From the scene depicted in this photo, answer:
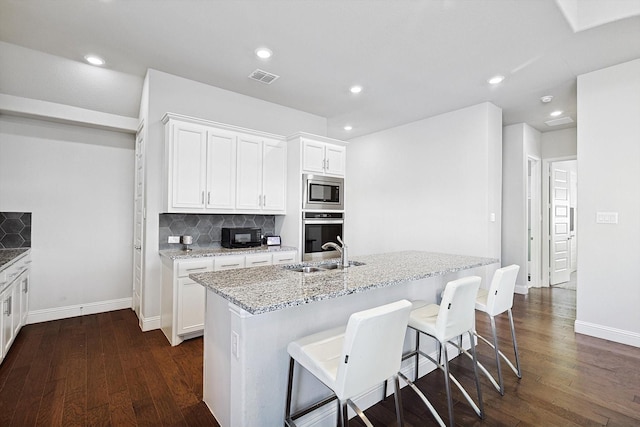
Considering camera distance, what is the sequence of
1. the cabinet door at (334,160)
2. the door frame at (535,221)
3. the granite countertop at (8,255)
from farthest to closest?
the door frame at (535,221) → the cabinet door at (334,160) → the granite countertop at (8,255)

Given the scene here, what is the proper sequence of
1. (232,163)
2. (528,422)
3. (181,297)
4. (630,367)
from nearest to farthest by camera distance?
(528,422), (630,367), (181,297), (232,163)

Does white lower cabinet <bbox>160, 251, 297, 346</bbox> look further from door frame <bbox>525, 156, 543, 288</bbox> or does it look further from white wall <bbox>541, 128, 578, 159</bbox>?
white wall <bbox>541, 128, 578, 159</bbox>

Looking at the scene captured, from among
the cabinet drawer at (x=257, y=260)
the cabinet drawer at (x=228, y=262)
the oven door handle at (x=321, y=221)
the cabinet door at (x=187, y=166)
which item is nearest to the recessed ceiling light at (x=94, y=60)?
the cabinet door at (x=187, y=166)

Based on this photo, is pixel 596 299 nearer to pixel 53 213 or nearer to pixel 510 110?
pixel 510 110

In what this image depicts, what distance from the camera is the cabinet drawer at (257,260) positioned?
11.5 feet

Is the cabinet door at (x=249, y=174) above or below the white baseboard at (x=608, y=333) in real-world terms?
above

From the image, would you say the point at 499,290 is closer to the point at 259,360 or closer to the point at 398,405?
the point at 398,405

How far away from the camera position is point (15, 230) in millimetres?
3568

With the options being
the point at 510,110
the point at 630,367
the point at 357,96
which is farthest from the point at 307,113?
the point at 630,367

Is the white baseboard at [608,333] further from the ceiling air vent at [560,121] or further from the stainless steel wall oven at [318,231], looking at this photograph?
the ceiling air vent at [560,121]

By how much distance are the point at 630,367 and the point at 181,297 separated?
4.12 meters

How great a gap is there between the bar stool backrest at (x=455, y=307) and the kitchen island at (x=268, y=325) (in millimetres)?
240

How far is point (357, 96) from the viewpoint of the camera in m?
4.11

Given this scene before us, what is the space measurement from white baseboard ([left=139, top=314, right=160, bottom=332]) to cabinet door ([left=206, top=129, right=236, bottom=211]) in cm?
138
